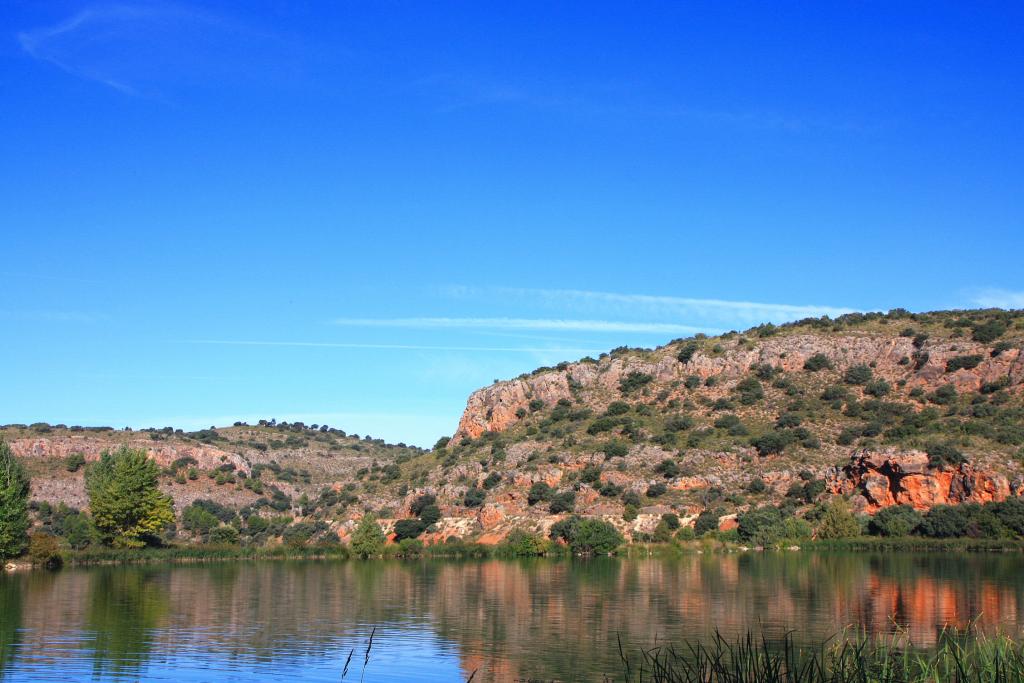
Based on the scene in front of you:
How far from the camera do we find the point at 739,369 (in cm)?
9281

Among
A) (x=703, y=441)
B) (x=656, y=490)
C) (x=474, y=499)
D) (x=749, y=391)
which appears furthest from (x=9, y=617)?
(x=749, y=391)

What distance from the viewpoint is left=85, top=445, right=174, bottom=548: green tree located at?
225 feet

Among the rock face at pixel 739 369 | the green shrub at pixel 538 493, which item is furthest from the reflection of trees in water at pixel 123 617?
the rock face at pixel 739 369

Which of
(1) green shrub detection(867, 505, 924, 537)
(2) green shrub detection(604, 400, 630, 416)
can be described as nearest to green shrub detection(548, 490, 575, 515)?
(2) green shrub detection(604, 400, 630, 416)

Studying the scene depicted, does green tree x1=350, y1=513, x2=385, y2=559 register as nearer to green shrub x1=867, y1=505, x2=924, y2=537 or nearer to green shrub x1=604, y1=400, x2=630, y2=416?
green shrub x1=604, y1=400, x2=630, y2=416

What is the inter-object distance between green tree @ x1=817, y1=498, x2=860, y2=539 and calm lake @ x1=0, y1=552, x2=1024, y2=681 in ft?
28.7

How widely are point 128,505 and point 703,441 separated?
141 feet

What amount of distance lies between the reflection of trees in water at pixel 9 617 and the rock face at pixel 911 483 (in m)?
50.8

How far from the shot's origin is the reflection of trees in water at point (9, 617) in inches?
1012

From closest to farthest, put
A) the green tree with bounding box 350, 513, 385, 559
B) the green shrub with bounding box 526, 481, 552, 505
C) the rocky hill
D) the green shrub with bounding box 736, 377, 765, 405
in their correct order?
the rocky hill → the green tree with bounding box 350, 513, 385, 559 → the green shrub with bounding box 526, 481, 552, 505 → the green shrub with bounding box 736, 377, 765, 405

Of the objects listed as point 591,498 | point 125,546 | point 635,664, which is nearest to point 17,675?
point 635,664

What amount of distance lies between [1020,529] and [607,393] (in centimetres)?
4226

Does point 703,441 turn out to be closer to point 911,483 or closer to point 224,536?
point 911,483

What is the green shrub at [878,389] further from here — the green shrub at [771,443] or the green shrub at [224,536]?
the green shrub at [224,536]
